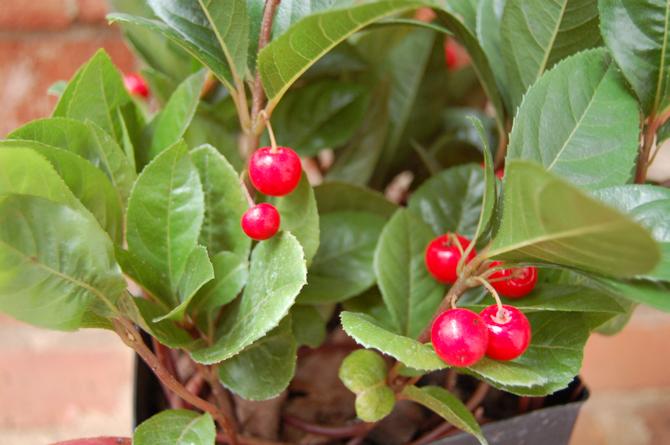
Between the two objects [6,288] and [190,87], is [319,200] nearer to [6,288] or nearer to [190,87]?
[190,87]

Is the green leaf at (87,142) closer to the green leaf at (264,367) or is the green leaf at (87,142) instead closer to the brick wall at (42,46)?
the green leaf at (264,367)

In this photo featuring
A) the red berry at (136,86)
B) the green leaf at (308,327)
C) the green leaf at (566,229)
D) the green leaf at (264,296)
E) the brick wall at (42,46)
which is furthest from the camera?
the brick wall at (42,46)

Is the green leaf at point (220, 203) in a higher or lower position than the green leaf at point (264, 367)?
higher

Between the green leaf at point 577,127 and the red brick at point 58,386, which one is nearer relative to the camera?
the green leaf at point 577,127

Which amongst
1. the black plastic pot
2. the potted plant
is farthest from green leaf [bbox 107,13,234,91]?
the black plastic pot

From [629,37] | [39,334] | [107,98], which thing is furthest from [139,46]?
[39,334]

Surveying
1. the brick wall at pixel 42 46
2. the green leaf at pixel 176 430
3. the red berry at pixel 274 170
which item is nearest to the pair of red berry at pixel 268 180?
the red berry at pixel 274 170

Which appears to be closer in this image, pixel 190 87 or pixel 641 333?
pixel 190 87
